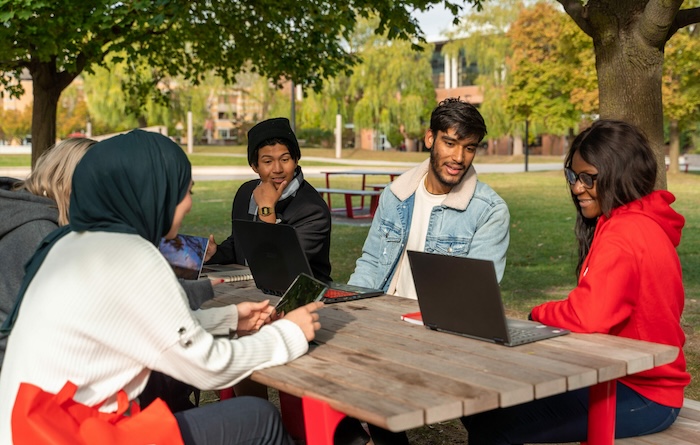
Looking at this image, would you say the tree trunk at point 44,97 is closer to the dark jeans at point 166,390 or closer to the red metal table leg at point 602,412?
the dark jeans at point 166,390

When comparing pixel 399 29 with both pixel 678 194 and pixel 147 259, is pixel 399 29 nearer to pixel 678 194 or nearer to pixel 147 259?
pixel 147 259

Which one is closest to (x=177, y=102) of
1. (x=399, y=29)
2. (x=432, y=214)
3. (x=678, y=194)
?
(x=678, y=194)

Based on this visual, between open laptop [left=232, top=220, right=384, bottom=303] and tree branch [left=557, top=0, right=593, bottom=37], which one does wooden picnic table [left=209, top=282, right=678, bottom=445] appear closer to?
open laptop [left=232, top=220, right=384, bottom=303]

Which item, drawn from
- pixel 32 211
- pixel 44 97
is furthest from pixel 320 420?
pixel 44 97

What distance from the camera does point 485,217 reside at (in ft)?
14.6

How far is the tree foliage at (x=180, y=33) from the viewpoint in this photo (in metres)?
10.3

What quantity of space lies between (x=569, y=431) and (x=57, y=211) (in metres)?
2.18

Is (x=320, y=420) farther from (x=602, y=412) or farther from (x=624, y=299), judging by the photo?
(x=624, y=299)

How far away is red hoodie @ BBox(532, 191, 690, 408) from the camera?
315 cm

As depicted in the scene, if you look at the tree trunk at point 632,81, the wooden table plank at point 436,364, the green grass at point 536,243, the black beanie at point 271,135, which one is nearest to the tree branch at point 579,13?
the tree trunk at point 632,81

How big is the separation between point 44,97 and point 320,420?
12066 millimetres

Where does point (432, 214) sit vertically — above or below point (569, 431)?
above

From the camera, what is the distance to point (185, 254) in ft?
14.2

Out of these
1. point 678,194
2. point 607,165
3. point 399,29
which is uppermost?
point 399,29
